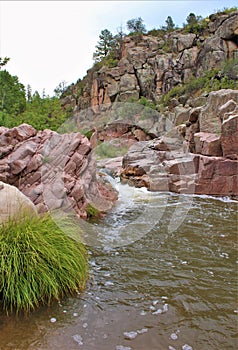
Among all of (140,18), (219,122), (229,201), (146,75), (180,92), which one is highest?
(140,18)

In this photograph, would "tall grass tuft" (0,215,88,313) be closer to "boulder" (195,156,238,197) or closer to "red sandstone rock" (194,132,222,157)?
"boulder" (195,156,238,197)

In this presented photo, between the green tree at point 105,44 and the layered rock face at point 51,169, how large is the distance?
4170 cm

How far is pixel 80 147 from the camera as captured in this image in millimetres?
8453

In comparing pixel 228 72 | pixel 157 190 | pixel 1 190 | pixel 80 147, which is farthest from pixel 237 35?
pixel 1 190

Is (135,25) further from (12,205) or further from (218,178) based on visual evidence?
(12,205)

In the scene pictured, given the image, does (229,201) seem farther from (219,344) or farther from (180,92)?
(180,92)

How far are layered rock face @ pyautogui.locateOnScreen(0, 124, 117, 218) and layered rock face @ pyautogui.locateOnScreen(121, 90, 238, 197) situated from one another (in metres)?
3.67

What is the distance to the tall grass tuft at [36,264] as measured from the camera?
3129 mm

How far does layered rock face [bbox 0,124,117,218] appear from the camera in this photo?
21.1 ft

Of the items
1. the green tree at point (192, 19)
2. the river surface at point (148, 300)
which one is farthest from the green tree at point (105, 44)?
the river surface at point (148, 300)

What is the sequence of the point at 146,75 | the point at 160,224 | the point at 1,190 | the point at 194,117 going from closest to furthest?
the point at 1,190, the point at 160,224, the point at 194,117, the point at 146,75

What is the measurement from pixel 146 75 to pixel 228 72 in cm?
1298

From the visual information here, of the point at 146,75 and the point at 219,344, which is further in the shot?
the point at 146,75

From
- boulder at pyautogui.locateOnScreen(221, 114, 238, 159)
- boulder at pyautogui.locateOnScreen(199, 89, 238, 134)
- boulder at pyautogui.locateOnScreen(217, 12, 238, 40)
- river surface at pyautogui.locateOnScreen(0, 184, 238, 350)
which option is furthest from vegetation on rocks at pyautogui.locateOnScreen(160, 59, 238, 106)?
river surface at pyautogui.locateOnScreen(0, 184, 238, 350)
